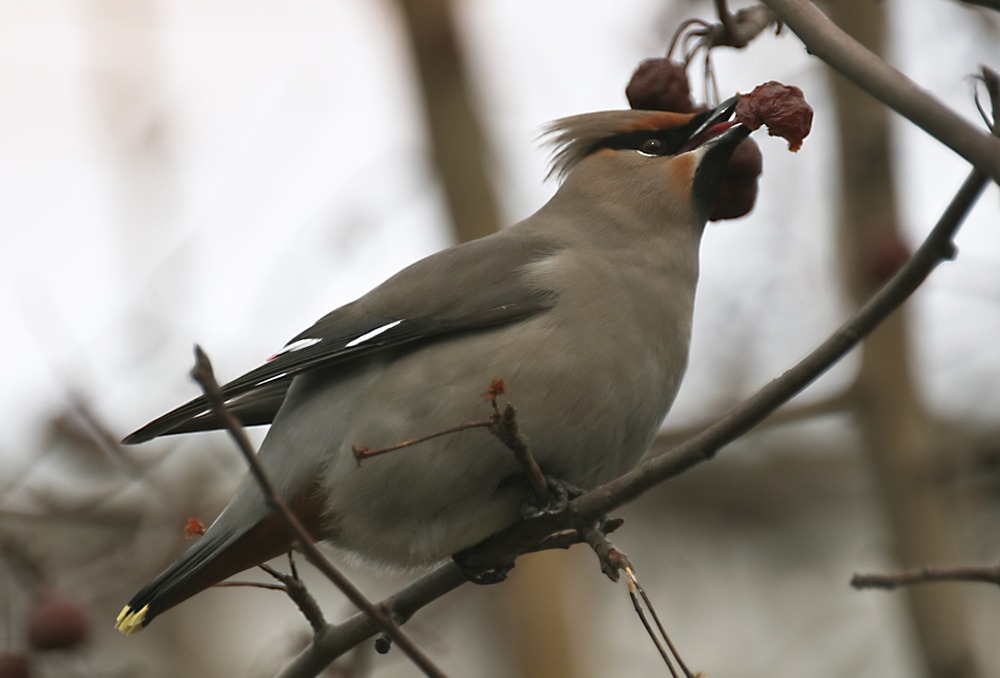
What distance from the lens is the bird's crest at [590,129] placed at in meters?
4.09

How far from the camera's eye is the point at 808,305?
279 inches

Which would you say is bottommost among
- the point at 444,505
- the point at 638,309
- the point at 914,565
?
the point at 914,565

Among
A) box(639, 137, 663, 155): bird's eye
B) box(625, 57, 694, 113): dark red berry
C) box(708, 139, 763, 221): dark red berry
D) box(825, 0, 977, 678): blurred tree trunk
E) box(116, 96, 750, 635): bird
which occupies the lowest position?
box(825, 0, 977, 678): blurred tree trunk

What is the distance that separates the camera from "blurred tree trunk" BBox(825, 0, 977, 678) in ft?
17.7

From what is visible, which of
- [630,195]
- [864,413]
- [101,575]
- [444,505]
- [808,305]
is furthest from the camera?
[808,305]

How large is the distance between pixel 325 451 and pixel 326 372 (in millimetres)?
297

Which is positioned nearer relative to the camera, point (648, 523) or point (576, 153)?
point (576, 153)

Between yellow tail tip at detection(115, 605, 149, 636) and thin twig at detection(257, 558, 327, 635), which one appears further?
yellow tail tip at detection(115, 605, 149, 636)

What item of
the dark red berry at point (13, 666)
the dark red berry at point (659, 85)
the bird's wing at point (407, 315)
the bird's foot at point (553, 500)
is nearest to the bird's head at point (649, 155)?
the dark red berry at point (659, 85)

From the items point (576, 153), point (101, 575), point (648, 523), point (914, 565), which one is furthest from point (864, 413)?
point (101, 575)

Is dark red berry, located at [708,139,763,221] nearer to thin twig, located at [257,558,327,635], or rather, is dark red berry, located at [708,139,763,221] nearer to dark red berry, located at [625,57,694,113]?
dark red berry, located at [625,57,694,113]

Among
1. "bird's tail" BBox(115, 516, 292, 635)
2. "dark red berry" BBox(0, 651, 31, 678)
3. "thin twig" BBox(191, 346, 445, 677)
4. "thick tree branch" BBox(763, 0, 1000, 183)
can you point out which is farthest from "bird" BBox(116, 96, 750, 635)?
"thick tree branch" BBox(763, 0, 1000, 183)

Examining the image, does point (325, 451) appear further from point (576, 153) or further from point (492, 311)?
point (576, 153)

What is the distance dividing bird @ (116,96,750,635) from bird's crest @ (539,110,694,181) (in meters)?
0.04
